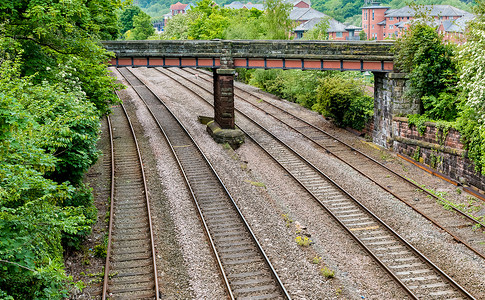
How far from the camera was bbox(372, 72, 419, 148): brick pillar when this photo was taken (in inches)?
1187

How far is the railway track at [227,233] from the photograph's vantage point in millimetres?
15072

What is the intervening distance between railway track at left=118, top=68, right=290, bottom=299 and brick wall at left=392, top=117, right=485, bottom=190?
37.3ft

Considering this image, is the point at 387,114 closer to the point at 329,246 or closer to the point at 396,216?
the point at 396,216

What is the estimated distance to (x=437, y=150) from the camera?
26.6 meters

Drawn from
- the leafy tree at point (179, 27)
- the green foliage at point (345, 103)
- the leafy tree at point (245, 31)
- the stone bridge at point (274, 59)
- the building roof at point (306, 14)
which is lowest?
the green foliage at point (345, 103)

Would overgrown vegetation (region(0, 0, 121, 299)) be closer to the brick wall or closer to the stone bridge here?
the stone bridge

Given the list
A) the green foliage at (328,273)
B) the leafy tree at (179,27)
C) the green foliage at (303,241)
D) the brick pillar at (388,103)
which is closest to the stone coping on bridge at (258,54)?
the brick pillar at (388,103)

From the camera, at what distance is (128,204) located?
2139 cm

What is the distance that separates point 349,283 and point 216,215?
22.1ft

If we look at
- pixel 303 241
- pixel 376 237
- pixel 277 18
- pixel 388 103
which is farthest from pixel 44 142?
pixel 277 18

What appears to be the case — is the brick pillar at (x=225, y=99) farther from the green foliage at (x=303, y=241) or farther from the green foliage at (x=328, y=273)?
the green foliage at (x=328, y=273)

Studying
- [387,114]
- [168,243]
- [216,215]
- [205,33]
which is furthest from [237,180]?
[205,33]

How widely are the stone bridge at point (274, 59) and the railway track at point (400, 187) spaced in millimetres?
3452

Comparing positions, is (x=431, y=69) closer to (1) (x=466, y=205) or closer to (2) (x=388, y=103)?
(2) (x=388, y=103)
